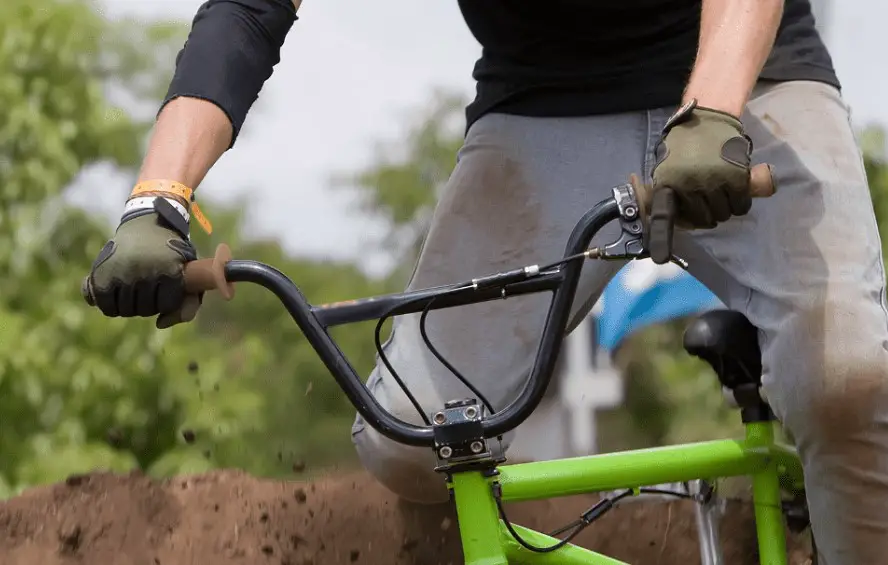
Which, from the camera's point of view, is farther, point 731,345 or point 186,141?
point 731,345

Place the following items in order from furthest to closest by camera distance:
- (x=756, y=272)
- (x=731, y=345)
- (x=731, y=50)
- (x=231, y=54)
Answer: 1. (x=731, y=345)
2. (x=756, y=272)
3. (x=231, y=54)
4. (x=731, y=50)

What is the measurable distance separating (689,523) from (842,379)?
141 centimetres

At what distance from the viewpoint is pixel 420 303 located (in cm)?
158

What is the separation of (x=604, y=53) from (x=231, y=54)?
78 cm

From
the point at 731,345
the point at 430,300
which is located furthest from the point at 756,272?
the point at 430,300

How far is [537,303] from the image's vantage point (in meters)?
2.25

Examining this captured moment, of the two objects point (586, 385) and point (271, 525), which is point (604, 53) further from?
point (586, 385)

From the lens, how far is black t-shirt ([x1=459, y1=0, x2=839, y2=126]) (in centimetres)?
214

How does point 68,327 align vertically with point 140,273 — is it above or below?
below

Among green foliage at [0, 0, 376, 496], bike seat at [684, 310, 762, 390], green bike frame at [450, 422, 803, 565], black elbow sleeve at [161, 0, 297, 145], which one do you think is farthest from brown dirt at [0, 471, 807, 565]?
green foliage at [0, 0, 376, 496]

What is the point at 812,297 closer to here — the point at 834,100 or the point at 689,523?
the point at 834,100

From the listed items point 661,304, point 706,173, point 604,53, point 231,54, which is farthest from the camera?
point 661,304

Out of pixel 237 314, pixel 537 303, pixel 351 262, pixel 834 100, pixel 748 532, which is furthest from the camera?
pixel 351 262

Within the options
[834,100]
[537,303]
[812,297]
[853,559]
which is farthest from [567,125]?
[853,559]
